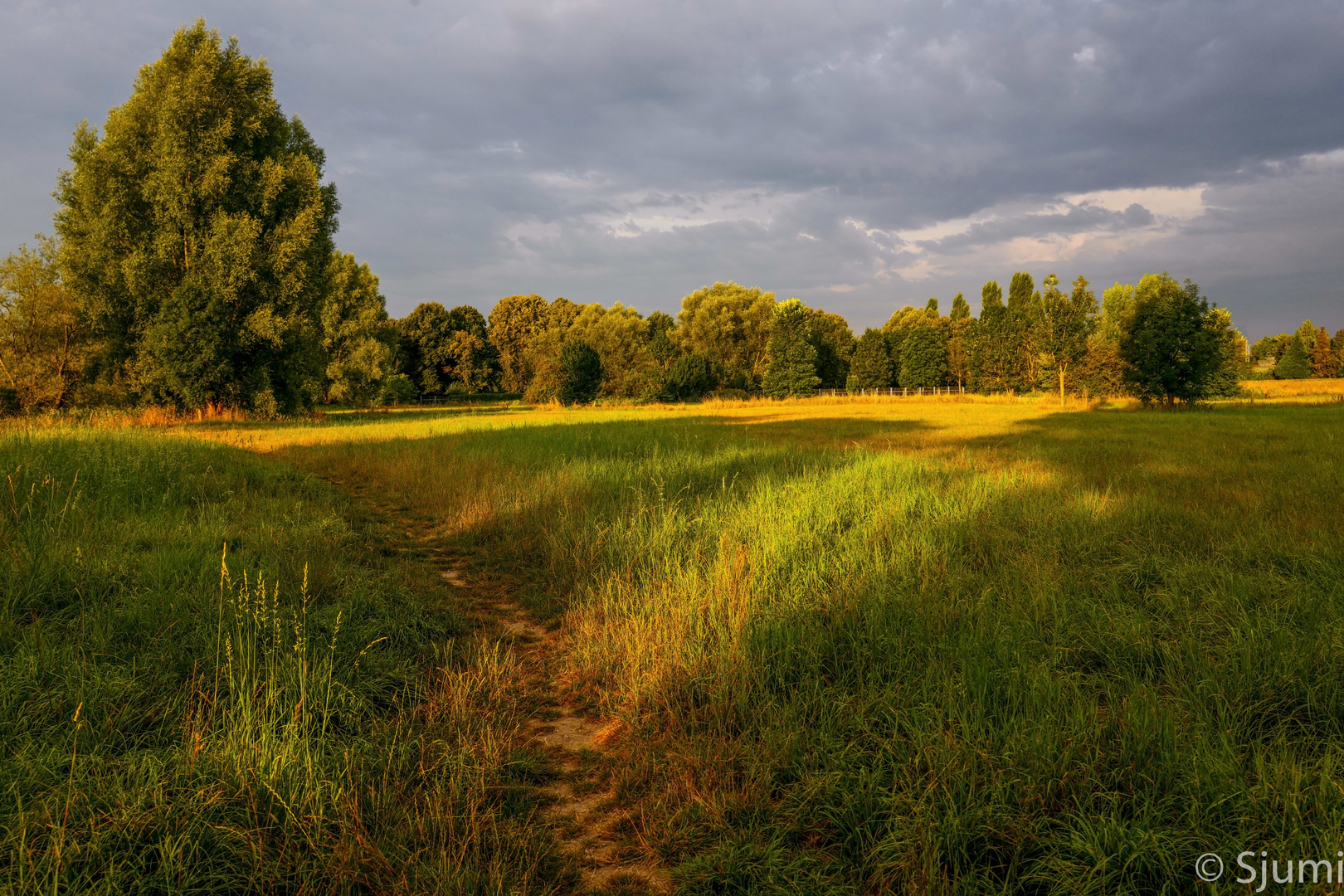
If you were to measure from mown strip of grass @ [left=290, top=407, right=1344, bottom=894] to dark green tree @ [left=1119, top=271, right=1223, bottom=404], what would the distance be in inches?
1146

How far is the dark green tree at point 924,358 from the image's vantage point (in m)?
73.2

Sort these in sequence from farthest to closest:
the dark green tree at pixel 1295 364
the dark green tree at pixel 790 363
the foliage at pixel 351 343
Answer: the dark green tree at pixel 1295 364 < the dark green tree at pixel 790 363 < the foliage at pixel 351 343

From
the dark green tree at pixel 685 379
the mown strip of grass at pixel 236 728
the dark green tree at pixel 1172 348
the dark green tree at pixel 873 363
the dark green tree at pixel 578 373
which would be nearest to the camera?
the mown strip of grass at pixel 236 728

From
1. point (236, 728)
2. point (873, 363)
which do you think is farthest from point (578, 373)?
point (236, 728)

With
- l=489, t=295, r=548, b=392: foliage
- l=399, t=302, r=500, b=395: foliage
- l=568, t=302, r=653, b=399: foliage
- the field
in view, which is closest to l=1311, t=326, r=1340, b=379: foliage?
l=568, t=302, r=653, b=399: foliage

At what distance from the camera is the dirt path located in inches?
Result: 101

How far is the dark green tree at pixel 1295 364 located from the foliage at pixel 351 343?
11311 cm

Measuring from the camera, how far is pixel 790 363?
62000 millimetres

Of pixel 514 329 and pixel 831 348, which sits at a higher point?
pixel 514 329

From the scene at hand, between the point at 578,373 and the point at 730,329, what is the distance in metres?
20.6

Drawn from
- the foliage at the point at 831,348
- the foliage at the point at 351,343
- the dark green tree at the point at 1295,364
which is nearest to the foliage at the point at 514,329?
the foliage at the point at 351,343

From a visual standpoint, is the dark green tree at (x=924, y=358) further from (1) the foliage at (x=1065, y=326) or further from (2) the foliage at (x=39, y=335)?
(2) the foliage at (x=39, y=335)

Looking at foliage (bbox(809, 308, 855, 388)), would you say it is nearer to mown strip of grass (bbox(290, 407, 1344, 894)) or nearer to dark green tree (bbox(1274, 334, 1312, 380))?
dark green tree (bbox(1274, 334, 1312, 380))

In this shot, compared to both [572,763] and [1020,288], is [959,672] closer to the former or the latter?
[572,763]
